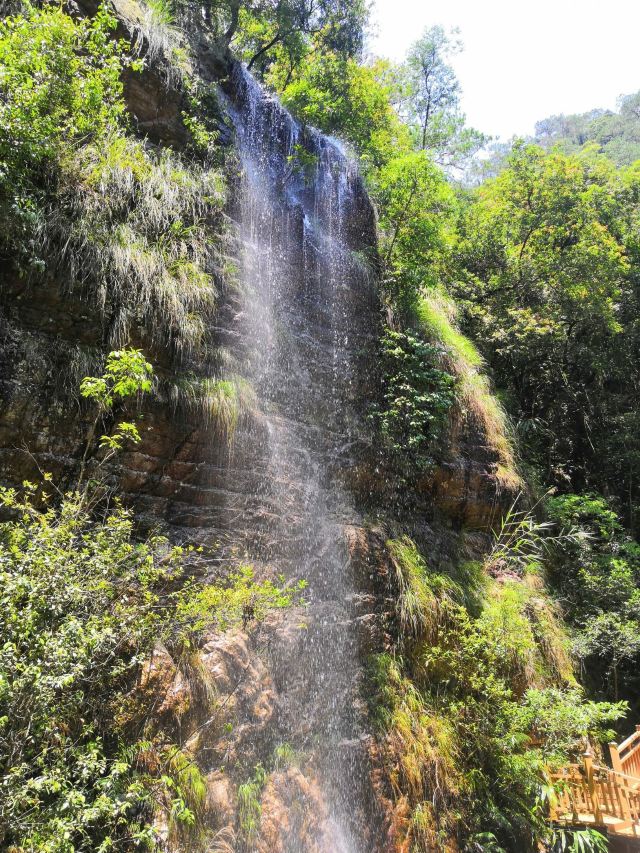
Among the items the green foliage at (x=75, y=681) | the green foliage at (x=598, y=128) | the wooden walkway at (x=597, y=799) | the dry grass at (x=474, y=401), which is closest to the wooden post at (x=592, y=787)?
the wooden walkway at (x=597, y=799)

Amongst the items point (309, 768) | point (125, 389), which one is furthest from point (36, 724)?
point (309, 768)

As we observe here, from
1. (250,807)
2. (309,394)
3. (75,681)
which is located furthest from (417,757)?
(309,394)

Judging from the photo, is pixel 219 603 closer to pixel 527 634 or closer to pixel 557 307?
pixel 527 634

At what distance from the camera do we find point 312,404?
21.8 ft

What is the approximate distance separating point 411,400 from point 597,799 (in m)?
5.36

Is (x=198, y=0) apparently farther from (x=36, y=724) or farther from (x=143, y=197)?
(x=36, y=724)

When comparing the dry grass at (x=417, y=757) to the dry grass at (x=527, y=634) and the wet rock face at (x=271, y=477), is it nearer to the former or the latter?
the wet rock face at (x=271, y=477)

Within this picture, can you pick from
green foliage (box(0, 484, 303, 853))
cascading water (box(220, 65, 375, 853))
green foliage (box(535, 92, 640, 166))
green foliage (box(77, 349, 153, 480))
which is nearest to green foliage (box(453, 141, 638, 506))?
cascading water (box(220, 65, 375, 853))

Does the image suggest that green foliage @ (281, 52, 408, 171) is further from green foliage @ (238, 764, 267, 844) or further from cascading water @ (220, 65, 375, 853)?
green foliage @ (238, 764, 267, 844)

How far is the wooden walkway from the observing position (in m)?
6.04

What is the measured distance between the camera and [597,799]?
6207 millimetres

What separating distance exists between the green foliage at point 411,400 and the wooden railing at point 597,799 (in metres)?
4.13

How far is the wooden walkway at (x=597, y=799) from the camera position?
604 cm

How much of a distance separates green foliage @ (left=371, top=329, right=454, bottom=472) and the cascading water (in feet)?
1.50
